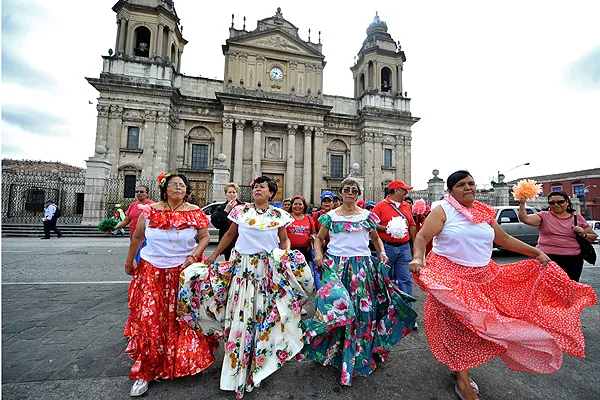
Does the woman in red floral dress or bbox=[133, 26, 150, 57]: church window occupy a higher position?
bbox=[133, 26, 150, 57]: church window

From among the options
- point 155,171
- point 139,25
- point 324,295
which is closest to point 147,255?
point 324,295

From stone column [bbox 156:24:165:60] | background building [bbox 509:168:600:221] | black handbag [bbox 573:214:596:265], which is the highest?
stone column [bbox 156:24:165:60]

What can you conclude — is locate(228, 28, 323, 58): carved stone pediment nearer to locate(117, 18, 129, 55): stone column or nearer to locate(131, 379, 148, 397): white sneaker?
locate(117, 18, 129, 55): stone column

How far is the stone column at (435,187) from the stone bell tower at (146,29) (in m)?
21.6

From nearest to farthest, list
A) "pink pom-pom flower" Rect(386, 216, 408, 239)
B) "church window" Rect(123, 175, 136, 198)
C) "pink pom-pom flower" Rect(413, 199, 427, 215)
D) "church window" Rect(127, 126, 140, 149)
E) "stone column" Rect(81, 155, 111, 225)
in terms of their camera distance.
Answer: "pink pom-pom flower" Rect(386, 216, 408, 239) → "pink pom-pom flower" Rect(413, 199, 427, 215) → "stone column" Rect(81, 155, 111, 225) → "church window" Rect(123, 175, 136, 198) → "church window" Rect(127, 126, 140, 149)

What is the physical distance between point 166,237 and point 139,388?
1353mm

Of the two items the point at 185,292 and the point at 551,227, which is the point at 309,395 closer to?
the point at 185,292

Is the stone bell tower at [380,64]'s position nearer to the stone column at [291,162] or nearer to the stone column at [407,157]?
the stone column at [407,157]

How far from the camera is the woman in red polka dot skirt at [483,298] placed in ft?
7.89

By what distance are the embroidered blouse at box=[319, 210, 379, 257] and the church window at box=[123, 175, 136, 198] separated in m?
21.3

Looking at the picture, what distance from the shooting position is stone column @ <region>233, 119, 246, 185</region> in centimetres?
2222

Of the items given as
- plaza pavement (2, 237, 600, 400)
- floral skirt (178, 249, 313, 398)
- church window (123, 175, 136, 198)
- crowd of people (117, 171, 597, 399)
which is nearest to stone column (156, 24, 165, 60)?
church window (123, 175, 136, 198)

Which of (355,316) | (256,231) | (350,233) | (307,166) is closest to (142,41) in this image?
(307,166)

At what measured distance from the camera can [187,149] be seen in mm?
23062
